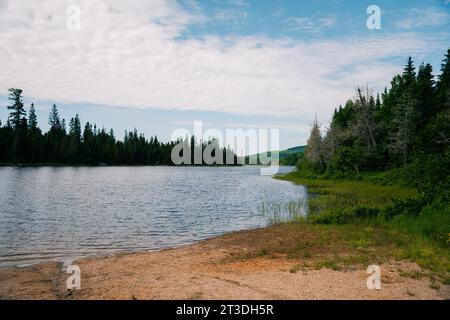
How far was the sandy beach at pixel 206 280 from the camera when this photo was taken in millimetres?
10602

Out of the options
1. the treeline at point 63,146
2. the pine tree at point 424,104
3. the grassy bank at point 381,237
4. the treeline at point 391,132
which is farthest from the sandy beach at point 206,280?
the treeline at point 63,146

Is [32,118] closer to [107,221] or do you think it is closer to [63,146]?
[63,146]

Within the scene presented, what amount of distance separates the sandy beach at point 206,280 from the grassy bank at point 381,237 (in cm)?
81

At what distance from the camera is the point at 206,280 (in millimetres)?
12250

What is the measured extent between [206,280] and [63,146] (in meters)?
126

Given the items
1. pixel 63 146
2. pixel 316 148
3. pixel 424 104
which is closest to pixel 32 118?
pixel 63 146

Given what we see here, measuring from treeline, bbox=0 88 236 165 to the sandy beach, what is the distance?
354 feet

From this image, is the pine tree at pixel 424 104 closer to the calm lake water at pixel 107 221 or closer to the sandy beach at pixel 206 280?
the calm lake water at pixel 107 221

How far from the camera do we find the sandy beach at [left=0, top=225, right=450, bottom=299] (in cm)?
1060

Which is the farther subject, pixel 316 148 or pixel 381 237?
pixel 316 148

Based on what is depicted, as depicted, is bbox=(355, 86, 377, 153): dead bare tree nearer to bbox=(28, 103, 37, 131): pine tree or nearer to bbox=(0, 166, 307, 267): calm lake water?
bbox=(0, 166, 307, 267): calm lake water

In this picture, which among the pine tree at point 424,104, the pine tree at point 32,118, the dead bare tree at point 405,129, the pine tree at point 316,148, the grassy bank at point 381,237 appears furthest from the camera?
the pine tree at point 32,118
